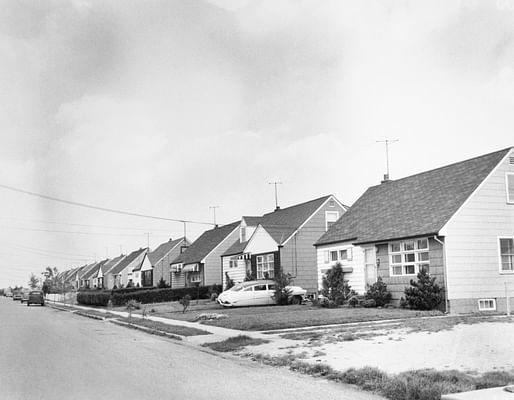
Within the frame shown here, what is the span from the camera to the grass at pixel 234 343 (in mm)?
15008

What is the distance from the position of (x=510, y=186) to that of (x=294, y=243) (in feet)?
55.8

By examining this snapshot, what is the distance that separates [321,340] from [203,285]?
124 ft

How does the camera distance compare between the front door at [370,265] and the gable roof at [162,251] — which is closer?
the front door at [370,265]

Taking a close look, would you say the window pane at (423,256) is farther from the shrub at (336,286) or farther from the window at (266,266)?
the window at (266,266)

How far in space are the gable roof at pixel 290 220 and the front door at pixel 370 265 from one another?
10995 mm

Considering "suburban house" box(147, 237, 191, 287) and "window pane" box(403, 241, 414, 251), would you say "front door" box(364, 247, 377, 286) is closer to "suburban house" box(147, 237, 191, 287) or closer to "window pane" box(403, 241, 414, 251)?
"window pane" box(403, 241, 414, 251)

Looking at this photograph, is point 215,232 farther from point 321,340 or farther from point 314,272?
point 321,340

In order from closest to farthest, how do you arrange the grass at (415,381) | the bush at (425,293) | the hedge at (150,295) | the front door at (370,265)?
the grass at (415,381)
the bush at (425,293)
the front door at (370,265)
the hedge at (150,295)

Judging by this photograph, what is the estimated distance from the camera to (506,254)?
23.4 meters

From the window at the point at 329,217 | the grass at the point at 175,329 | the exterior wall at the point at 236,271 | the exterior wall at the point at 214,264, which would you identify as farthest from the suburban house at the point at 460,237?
the exterior wall at the point at 214,264

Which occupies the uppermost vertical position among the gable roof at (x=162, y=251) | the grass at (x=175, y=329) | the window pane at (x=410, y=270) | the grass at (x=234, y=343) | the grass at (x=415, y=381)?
the gable roof at (x=162, y=251)

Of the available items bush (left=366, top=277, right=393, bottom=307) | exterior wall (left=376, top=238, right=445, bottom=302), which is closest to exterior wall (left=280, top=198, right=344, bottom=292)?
exterior wall (left=376, top=238, right=445, bottom=302)

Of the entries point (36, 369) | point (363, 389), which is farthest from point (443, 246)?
point (36, 369)

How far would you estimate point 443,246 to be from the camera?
894 inches
